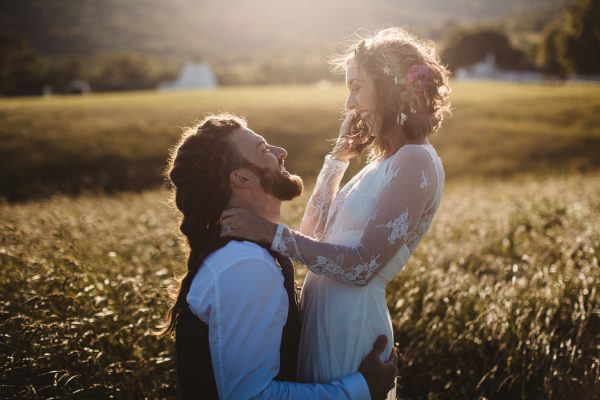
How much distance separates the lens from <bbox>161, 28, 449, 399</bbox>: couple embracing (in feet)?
7.99

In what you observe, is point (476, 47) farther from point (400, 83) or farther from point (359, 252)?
point (359, 252)

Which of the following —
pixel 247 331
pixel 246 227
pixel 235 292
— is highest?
pixel 246 227

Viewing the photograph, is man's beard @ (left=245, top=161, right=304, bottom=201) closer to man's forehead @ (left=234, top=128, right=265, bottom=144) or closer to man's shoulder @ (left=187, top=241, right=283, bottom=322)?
man's forehead @ (left=234, top=128, right=265, bottom=144)

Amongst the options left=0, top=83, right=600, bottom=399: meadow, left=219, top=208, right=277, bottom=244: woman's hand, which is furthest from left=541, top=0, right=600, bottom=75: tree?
left=219, top=208, right=277, bottom=244: woman's hand

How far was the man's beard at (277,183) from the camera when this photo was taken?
9.36ft

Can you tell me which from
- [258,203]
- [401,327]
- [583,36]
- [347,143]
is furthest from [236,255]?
[583,36]

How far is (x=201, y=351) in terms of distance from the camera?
2.57m

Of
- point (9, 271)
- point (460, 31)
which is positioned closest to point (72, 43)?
point (460, 31)

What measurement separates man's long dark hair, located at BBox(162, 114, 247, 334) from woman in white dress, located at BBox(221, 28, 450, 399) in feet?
0.61

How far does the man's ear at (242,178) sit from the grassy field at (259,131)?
601 inches

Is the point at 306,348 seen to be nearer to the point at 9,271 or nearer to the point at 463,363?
the point at 463,363

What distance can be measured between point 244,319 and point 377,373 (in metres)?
0.89

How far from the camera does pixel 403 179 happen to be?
103 inches

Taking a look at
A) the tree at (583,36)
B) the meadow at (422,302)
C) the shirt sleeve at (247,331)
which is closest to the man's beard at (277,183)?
the shirt sleeve at (247,331)
